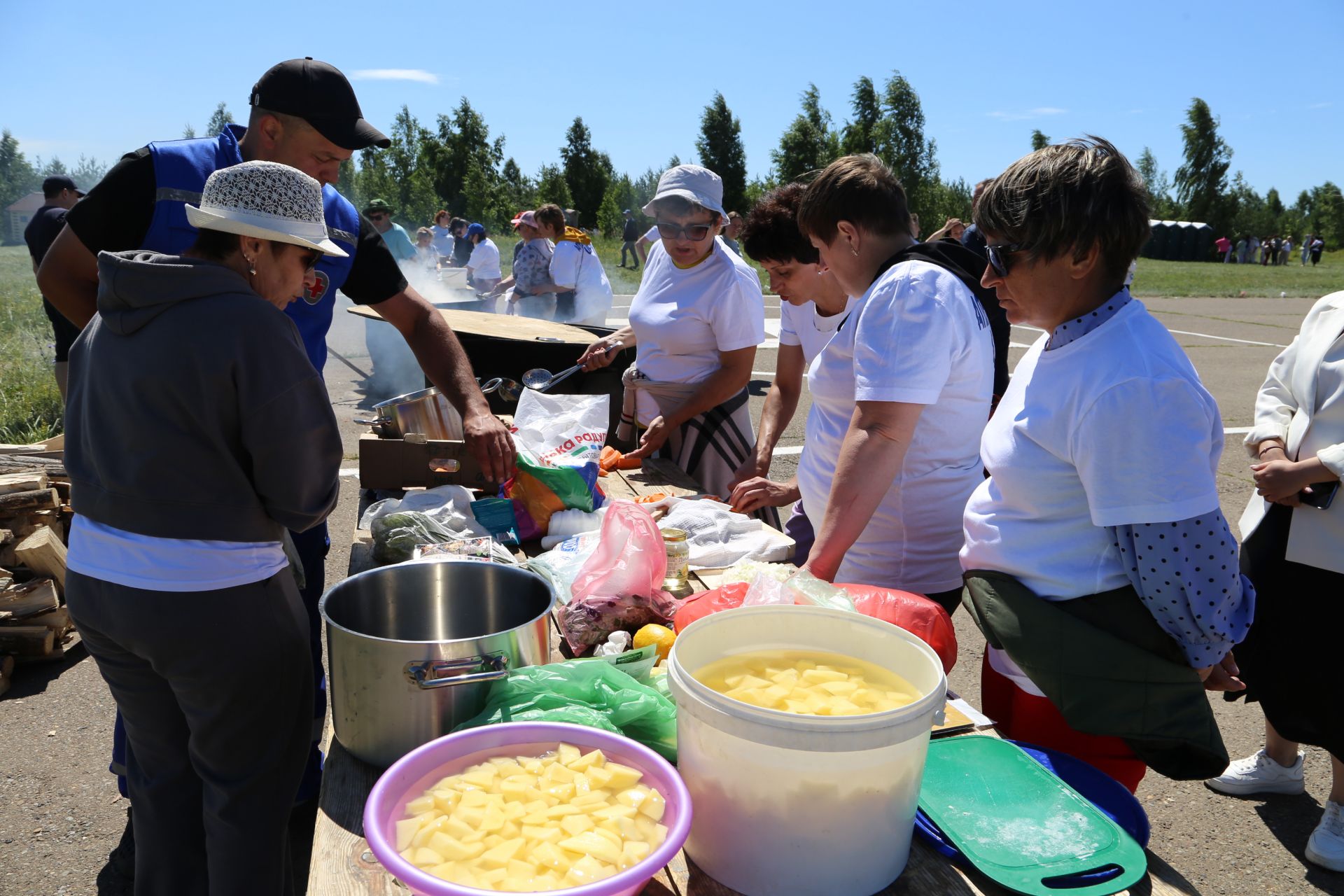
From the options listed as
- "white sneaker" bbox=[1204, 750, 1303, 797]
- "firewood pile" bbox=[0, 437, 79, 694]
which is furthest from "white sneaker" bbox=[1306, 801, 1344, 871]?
"firewood pile" bbox=[0, 437, 79, 694]

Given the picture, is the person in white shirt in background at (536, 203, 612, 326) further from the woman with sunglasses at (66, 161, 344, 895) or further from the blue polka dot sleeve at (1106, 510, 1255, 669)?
the blue polka dot sleeve at (1106, 510, 1255, 669)

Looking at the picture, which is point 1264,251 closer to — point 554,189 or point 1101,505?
point 554,189

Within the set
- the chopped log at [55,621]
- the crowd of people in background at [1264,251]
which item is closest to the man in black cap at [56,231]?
the chopped log at [55,621]

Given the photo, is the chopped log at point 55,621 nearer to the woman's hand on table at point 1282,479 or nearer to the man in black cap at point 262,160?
the man in black cap at point 262,160

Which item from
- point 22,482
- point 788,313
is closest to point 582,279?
point 22,482

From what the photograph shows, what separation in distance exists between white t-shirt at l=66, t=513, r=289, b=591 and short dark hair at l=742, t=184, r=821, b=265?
198cm

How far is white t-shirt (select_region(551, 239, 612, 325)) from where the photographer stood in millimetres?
9664

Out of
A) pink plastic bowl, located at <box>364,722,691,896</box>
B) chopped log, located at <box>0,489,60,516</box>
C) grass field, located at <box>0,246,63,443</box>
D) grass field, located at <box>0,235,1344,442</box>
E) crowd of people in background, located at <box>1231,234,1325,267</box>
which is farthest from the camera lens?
crowd of people in background, located at <box>1231,234,1325,267</box>

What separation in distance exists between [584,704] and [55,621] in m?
3.51

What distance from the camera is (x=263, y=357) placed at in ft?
5.23

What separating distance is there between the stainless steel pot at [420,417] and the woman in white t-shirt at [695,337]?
31.3 inches

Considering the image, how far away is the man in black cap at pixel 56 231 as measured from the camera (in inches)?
197

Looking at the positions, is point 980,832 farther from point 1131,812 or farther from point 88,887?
point 88,887

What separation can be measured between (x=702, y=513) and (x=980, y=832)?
150cm
